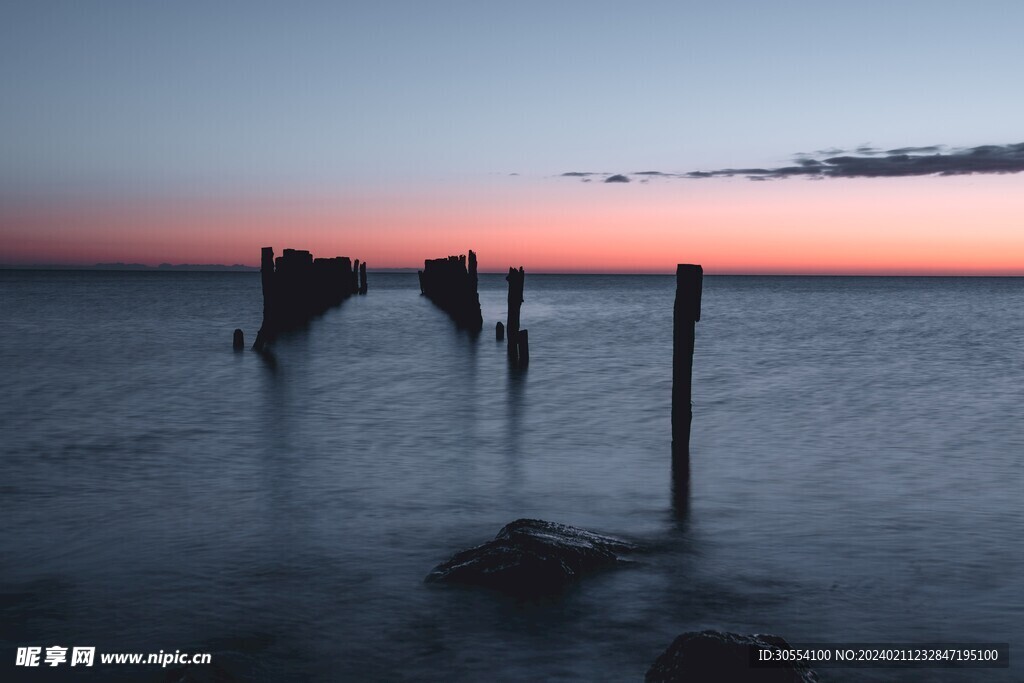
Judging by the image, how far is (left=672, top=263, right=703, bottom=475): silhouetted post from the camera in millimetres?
10914

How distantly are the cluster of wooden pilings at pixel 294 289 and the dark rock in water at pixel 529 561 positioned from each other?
18.8m

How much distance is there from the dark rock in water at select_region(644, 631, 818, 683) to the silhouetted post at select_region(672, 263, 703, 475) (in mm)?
6121

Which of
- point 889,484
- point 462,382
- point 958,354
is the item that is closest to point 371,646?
point 889,484

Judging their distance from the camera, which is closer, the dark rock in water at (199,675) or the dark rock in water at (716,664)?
the dark rock in water at (716,664)

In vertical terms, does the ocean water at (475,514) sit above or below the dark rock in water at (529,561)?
below

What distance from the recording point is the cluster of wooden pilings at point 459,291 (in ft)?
114

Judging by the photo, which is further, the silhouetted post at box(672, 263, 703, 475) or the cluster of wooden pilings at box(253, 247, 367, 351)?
the cluster of wooden pilings at box(253, 247, 367, 351)

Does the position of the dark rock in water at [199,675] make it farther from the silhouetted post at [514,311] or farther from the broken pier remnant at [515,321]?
the silhouetted post at [514,311]

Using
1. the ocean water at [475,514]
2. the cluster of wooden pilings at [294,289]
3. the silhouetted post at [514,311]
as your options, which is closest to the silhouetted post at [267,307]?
the cluster of wooden pilings at [294,289]

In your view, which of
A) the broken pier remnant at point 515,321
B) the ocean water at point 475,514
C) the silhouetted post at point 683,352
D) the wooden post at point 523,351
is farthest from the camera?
the broken pier remnant at point 515,321

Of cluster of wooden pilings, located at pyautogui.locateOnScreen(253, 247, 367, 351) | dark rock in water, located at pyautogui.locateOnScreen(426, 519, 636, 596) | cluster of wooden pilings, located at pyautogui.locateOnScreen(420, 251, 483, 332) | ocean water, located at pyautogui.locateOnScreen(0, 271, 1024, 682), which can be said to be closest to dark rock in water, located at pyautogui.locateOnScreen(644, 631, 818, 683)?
ocean water, located at pyautogui.locateOnScreen(0, 271, 1024, 682)

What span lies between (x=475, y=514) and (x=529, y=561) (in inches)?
102

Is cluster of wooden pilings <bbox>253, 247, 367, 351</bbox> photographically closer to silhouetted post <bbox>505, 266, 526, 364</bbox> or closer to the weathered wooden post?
the weathered wooden post

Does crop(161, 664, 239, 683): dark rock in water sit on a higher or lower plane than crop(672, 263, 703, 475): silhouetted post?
lower
